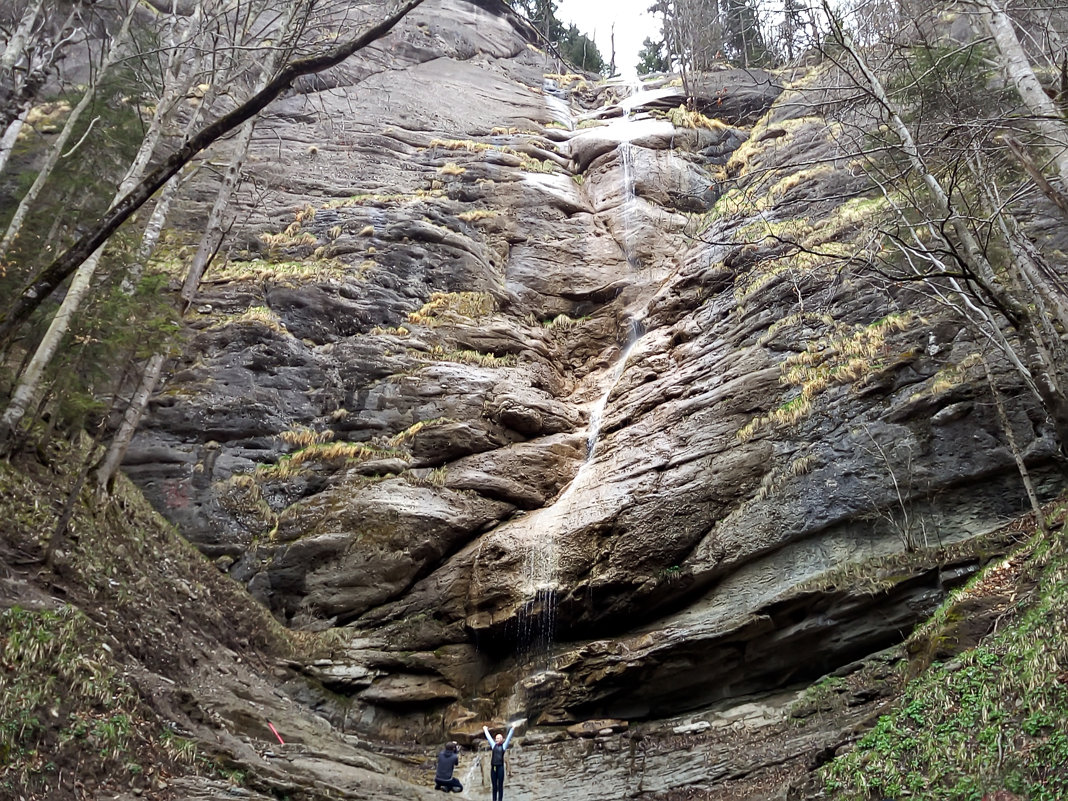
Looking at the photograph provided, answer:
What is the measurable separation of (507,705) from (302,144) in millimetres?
22700

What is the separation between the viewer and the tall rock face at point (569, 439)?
12.1 m

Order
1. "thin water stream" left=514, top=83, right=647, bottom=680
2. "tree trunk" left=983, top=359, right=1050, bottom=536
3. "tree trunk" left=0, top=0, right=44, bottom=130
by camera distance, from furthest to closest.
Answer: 1. "thin water stream" left=514, top=83, right=647, bottom=680
2. "tree trunk" left=983, top=359, right=1050, bottom=536
3. "tree trunk" left=0, top=0, right=44, bottom=130

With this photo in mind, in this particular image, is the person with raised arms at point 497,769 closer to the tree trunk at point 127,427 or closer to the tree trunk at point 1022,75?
the tree trunk at point 127,427

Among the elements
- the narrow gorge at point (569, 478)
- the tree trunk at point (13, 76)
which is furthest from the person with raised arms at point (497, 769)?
the tree trunk at point (13, 76)

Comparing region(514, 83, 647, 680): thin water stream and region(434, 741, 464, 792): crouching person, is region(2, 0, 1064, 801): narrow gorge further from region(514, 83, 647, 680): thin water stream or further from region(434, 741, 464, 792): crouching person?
region(434, 741, 464, 792): crouching person

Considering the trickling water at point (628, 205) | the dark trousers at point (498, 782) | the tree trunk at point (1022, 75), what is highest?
the trickling water at point (628, 205)

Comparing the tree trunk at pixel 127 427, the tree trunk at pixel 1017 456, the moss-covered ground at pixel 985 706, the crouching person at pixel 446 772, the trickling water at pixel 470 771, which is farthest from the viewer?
the tree trunk at pixel 127 427

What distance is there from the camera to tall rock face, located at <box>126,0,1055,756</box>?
12.1 meters

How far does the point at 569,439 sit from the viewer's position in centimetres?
1780

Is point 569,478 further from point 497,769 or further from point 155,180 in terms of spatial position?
point 155,180

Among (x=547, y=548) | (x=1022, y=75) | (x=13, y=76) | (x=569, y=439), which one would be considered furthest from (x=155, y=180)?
(x=569, y=439)

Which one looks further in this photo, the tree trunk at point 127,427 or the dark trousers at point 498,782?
the tree trunk at point 127,427

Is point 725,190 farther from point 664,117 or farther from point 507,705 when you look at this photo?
point 507,705

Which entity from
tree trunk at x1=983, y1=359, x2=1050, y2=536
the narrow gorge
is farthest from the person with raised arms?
tree trunk at x1=983, y1=359, x2=1050, y2=536
